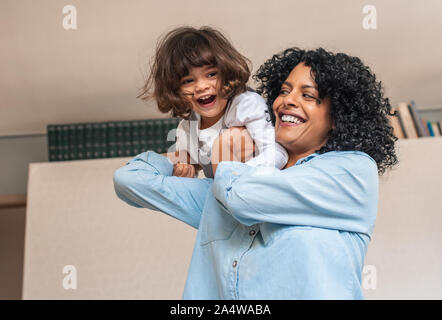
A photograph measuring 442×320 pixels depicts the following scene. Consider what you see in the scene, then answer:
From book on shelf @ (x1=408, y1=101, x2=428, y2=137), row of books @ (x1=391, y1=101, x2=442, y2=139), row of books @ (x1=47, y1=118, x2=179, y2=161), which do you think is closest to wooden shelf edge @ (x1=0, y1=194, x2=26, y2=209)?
row of books @ (x1=47, y1=118, x2=179, y2=161)

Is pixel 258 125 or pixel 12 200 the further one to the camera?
pixel 12 200

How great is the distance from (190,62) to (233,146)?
0.25 m

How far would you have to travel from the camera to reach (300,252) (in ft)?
3.91

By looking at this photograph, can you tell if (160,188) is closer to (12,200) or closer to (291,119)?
(291,119)

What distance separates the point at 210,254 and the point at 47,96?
2.88 metres

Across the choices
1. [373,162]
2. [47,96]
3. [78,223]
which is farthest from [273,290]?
[47,96]

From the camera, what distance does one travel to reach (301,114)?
138 centimetres

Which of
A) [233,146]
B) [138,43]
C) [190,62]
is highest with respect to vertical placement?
[138,43]

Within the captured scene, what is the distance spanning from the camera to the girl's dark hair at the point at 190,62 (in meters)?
1.47

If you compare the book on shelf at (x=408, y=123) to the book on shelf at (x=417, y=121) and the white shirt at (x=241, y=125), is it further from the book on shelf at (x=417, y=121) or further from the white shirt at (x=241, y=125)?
the white shirt at (x=241, y=125)

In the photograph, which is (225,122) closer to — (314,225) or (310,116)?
(310,116)

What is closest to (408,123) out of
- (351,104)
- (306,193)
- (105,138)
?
(105,138)

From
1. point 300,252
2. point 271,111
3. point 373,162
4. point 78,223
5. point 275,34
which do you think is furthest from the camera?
point 78,223

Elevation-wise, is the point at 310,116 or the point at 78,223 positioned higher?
the point at 310,116
